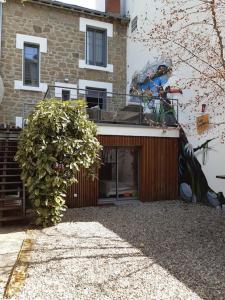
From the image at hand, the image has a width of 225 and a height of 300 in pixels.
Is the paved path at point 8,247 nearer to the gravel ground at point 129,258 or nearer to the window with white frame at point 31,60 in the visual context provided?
the gravel ground at point 129,258

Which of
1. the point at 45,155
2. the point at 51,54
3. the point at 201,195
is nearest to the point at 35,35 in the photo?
the point at 51,54

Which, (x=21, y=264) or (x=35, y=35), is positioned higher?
(x=35, y=35)

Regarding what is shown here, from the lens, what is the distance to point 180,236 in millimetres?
7133

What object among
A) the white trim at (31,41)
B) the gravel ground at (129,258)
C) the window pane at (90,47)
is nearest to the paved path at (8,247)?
the gravel ground at (129,258)

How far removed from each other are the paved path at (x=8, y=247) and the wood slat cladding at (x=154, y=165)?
135 inches

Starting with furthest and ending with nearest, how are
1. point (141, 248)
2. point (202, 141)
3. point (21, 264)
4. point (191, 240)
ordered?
point (202, 141) → point (191, 240) → point (141, 248) → point (21, 264)

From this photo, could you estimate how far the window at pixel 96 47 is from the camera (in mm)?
14383

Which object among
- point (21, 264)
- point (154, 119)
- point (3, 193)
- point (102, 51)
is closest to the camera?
point (21, 264)

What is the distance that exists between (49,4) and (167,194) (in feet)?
28.5

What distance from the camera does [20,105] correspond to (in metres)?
12.9

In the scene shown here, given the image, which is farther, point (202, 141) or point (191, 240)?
point (202, 141)

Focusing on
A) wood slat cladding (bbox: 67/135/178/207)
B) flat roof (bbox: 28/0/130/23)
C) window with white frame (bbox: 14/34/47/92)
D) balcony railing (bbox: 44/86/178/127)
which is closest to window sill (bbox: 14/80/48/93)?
window with white frame (bbox: 14/34/47/92)

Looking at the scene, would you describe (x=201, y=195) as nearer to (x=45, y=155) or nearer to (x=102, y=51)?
(x=45, y=155)

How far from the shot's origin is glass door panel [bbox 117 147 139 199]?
11539 mm
